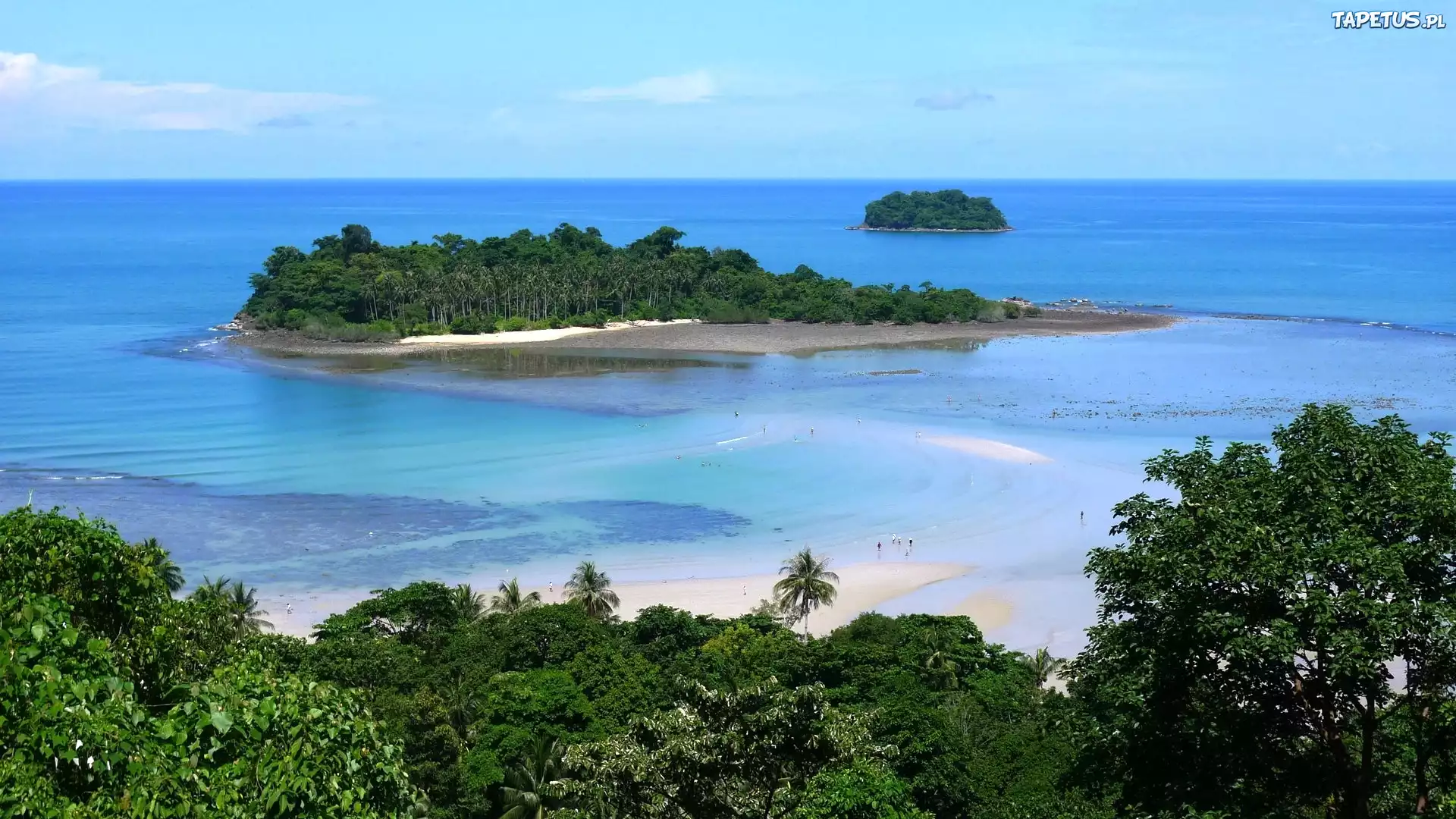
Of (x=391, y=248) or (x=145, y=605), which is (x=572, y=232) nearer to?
(x=391, y=248)

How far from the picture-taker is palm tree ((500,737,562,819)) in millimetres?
17641

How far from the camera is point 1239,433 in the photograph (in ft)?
177

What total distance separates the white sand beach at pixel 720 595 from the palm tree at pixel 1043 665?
6.11 metres

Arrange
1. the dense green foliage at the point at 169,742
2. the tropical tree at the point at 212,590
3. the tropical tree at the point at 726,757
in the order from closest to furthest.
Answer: the dense green foliage at the point at 169,742 < the tropical tree at the point at 726,757 < the tropical tree at the point at 212,590

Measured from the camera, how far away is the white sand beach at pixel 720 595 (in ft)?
108

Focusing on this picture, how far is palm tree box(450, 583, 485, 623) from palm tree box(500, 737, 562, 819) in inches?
374

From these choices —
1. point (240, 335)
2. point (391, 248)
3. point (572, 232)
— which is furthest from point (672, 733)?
point (572, 232)

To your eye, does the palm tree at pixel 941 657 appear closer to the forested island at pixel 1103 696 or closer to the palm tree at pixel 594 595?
the forested island at pixel 1103 696

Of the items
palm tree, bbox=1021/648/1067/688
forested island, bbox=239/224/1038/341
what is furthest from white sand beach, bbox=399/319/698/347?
palm tree, bbox=1021/648/1067/688

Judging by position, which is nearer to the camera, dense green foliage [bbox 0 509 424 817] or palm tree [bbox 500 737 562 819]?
dense green foliage [bbox 0 509 424 817]

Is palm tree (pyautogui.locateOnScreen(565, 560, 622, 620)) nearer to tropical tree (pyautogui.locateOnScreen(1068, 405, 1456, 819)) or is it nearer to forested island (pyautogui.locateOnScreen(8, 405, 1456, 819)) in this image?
forested island (pyautogui.locateOnScreen(8, 405, 1456, 819))

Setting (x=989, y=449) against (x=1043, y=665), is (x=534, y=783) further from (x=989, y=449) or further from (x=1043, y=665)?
(x=989, y=449)

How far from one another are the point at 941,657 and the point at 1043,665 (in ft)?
10.5

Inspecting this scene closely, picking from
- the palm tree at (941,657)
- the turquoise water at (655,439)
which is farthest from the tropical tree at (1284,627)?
the turquoise water at (655,439)
